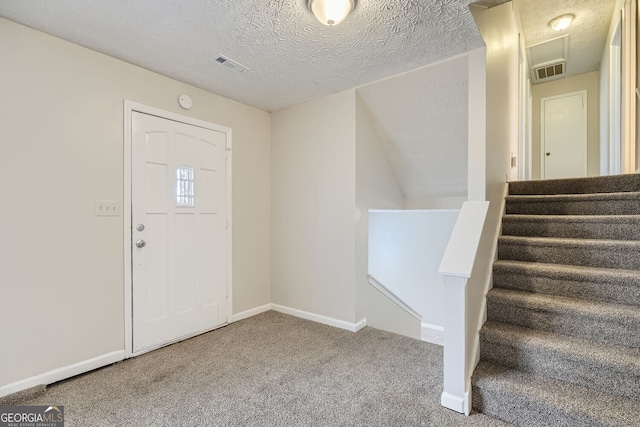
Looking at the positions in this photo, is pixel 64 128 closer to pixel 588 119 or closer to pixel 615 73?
pixel 615 73

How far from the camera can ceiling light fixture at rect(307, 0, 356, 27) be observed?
1616 mm

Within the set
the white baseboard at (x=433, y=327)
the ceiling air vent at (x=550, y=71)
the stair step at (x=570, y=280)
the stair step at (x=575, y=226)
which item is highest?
the ceiling air vent at (x=550, y=71)

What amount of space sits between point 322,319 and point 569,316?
2.00 meters

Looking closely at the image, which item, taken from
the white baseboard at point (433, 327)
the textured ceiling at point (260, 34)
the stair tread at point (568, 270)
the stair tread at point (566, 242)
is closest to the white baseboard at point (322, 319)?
the white baseboard at point (433, 327)

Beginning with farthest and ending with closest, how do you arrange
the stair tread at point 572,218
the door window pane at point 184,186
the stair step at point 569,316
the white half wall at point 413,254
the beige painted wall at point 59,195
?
the white half wall at point 413,254 → the door window pane at point 184,186 → the stair tread at point 572,218 → the beige painted wall at point 59,195 → the stair step at point 569,316

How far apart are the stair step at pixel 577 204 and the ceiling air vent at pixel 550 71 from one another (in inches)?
131

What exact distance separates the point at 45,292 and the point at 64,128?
1.11 meters

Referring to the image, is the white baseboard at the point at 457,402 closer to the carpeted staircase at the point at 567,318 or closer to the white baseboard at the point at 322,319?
the carpeted staircase at the point at 567,318

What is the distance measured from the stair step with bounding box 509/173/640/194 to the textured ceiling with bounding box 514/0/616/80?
196 centimetres

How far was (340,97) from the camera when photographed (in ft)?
9.60

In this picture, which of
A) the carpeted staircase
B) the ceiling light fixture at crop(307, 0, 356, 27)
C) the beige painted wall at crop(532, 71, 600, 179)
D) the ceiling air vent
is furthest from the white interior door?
the ceiling light fixture at crop(307, 0, 356, 27)

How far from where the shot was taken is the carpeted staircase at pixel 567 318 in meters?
1.45

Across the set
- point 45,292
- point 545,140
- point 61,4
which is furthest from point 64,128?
point 545,140

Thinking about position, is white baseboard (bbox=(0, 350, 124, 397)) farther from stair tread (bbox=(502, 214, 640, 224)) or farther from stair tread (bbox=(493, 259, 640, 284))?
stair tread (bbox=(502, 214, 640, 224))
